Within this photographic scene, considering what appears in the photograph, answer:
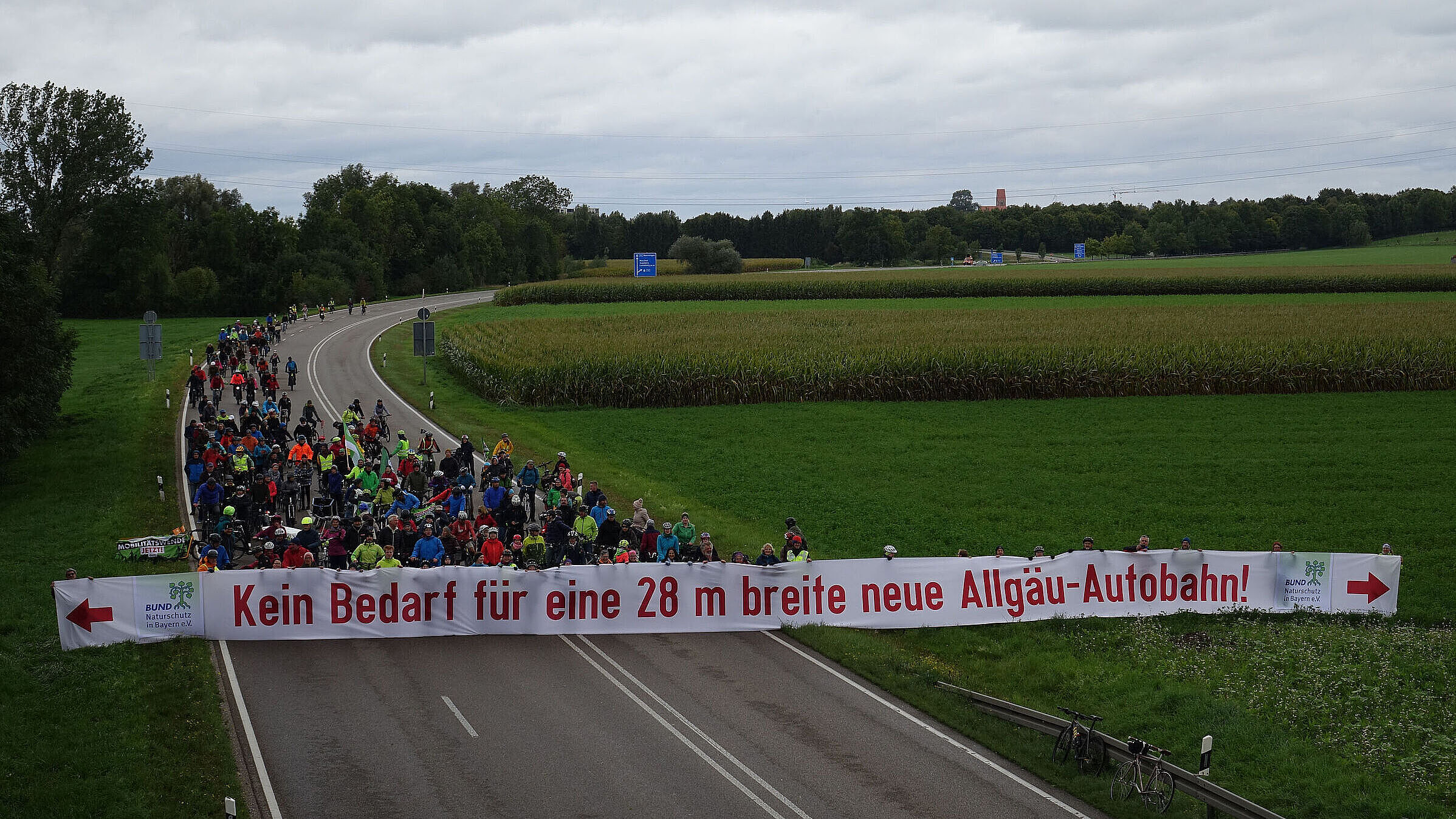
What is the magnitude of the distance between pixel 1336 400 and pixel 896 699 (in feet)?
113

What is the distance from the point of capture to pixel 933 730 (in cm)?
1669

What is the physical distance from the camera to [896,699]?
701 inches

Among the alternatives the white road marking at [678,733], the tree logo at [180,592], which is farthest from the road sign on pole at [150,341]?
the white road marking at [678,733]

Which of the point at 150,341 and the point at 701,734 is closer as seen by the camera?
the point at 701,734

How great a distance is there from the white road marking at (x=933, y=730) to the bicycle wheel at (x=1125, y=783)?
1.96 feet

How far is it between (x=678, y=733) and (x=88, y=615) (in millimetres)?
9977

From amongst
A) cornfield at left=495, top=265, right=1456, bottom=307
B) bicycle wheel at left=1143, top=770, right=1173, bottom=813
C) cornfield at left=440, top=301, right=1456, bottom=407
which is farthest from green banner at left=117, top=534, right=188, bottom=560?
cornfield at left=495, top=265, right=1456, bottom=307

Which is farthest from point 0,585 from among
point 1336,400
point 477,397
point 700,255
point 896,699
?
point 700,255

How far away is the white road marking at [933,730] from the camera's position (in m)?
14.4

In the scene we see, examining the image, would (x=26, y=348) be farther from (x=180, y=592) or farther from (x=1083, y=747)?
(x=1083, y=747)

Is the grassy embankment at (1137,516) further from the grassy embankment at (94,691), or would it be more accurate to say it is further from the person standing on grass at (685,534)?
the grassy embankment at (94,691)

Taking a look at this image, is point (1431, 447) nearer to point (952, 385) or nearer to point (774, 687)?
point (952, 385)

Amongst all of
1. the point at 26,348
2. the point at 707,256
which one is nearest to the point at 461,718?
the point at 26,348

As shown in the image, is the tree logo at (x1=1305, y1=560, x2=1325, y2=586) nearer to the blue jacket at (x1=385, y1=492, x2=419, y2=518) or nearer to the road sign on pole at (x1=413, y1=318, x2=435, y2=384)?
the blue jacket at (x1=385, y1=492, x2=419, y2=518)
